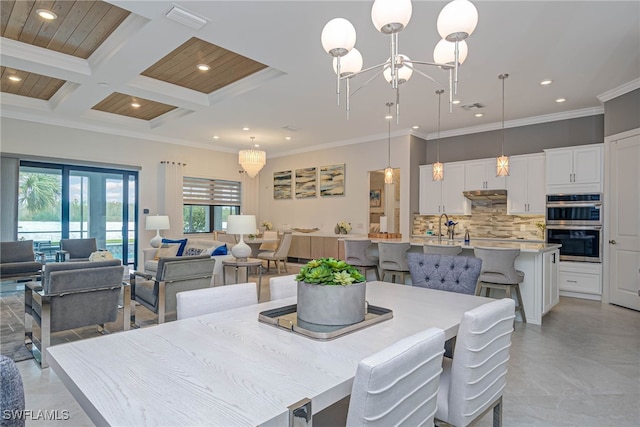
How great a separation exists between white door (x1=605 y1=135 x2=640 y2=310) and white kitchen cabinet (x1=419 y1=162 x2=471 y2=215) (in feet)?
7.62

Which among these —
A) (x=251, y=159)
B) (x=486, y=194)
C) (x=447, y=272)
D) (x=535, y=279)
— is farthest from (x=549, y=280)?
(x=251, y=159)

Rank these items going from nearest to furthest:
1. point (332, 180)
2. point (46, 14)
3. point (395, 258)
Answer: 1. point (46, 14)
2. point (395, 258)
3. point (332, 180)

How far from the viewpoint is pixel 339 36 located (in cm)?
221

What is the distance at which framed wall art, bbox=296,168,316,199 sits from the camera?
8852 mm

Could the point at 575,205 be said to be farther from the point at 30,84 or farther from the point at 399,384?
the point at 30,84

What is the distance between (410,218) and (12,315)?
6396 mm

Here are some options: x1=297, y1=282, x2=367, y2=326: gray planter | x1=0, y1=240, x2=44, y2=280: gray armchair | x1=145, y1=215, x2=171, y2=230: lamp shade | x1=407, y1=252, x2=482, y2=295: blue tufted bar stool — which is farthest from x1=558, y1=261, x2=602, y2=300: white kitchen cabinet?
x1=0, y1=240, x2=44, y2=280: gray armchair

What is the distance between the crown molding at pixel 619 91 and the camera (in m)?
4.62

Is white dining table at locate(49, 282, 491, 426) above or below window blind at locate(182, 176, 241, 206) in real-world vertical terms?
below

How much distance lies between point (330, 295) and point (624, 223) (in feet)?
17.1

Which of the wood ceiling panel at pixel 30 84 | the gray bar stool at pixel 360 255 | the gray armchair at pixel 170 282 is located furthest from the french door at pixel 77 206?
the gray bar stool at pixel 360 255

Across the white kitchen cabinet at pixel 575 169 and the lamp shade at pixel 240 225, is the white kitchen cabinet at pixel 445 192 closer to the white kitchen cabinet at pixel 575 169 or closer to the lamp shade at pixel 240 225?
the white kitchen cabinet at pixel 575 169

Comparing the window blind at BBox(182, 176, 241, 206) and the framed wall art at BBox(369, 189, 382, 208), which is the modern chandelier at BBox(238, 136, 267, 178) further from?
the framed wall art at BBox(369, 189, 382, 208)

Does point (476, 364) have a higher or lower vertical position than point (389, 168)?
lower
